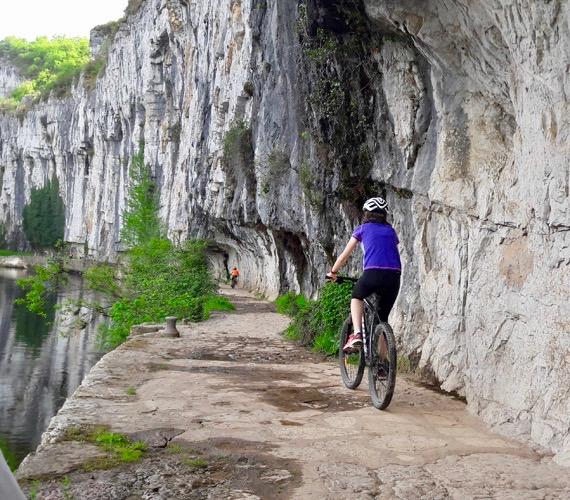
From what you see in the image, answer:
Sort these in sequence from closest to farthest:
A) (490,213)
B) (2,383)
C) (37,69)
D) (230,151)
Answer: (490,213)
(2,383)
(230,151)
(37,69)

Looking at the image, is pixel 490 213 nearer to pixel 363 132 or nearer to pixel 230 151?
pixel 363 132

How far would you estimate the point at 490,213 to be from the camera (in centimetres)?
581

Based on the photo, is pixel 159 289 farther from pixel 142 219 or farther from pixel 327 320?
pixel 142 219

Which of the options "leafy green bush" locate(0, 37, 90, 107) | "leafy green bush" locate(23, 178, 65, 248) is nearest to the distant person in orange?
"leafy green bush" locate(23, 178, 65, 248)

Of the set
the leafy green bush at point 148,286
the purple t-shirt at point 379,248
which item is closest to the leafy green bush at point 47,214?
the leafy green bush at point 148,286

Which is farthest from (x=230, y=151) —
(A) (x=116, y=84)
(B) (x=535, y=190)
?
(A) (x=116, y=84)

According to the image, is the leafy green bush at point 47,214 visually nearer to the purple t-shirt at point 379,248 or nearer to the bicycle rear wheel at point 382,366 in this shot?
the purple t-shirt at point 379,248

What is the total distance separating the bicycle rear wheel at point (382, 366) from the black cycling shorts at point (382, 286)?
22cm

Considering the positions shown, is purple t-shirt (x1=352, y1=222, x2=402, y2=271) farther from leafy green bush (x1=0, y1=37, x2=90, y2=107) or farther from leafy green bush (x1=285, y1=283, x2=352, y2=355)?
leafy green bush (x1=0, y1=37, x2=90, y2=107)

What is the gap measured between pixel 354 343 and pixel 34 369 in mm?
18191

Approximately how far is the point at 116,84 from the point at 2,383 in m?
39.3

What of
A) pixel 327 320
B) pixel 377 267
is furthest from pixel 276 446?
pixel 327 320

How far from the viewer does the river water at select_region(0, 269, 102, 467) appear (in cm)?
1496

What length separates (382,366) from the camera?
18.2 ft
